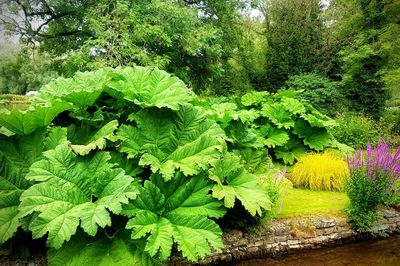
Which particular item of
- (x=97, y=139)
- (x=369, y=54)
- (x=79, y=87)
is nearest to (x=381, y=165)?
(x=97, y=139)

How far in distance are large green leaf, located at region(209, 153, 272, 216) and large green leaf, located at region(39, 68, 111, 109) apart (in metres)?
1.45

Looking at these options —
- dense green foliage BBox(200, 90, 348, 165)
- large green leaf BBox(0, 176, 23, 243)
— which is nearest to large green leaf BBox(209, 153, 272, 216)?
large green leaf BBox(0, 176, 23, 243)

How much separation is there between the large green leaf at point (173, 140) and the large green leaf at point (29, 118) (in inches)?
24.3

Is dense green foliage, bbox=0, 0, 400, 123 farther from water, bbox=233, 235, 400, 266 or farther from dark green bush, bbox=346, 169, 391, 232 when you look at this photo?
water, bbox=233, 235, 400, 266

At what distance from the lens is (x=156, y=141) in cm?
347

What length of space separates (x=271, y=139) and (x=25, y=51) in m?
11.8

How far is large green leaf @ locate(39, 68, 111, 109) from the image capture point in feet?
11.6

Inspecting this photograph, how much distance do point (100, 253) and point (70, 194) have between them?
1.80 feet

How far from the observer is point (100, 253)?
9.52ft

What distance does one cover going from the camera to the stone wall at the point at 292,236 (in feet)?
12.0

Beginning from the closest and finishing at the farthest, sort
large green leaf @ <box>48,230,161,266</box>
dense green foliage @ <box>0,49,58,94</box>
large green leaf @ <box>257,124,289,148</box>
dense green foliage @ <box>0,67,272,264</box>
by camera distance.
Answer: dense green foliage @ <box>0,67,272,264</box> < large green leaf @ <box>48,230,161,266</box> < large green leaf @ <box>257,124,289,148</box> < dense green foliage @ <box>0,49,58,94</box>

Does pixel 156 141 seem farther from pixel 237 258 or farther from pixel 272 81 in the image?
pixel 272 81

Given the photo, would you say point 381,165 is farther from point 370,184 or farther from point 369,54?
point 369,54

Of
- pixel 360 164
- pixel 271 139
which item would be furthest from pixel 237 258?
pixel 271 139
